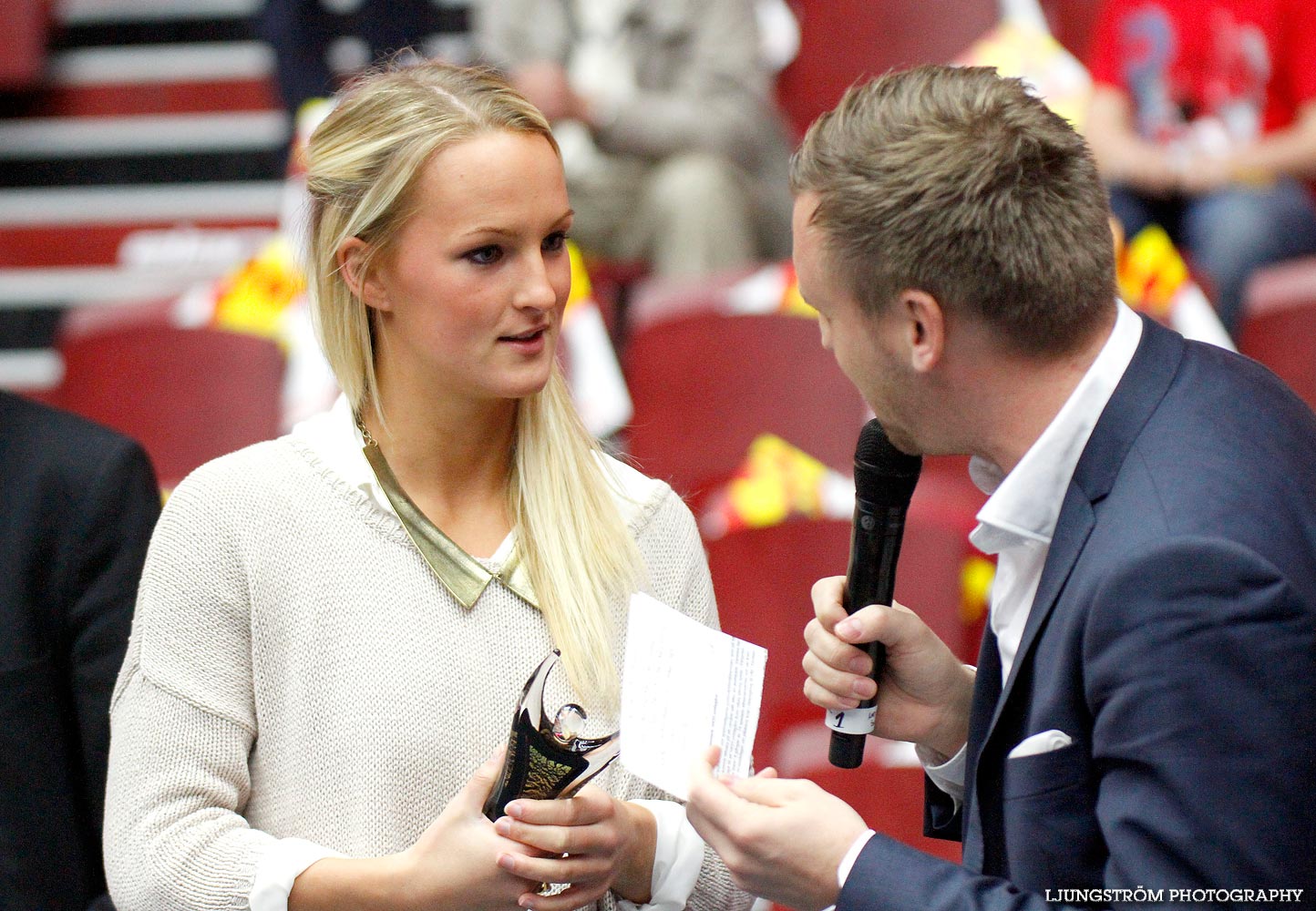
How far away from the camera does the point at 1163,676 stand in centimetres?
102

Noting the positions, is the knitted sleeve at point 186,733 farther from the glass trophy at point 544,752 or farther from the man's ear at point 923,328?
the man's ear at point 923,328

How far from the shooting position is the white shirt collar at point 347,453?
4.97ft

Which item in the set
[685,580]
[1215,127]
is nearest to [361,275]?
[685,580]

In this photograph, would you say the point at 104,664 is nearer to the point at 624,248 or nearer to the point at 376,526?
the point at 376,526

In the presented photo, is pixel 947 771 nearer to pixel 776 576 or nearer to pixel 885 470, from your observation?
pixel 885 470

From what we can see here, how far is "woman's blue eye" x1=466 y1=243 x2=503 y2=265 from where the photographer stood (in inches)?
57.9

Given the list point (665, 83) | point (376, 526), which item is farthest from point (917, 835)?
point (665, 83)

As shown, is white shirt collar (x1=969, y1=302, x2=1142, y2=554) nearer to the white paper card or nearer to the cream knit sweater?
the white paper card

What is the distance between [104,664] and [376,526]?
0.37m

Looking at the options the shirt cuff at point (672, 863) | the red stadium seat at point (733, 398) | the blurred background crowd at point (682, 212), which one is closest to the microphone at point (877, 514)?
the shirt cuff at point (672, 863)

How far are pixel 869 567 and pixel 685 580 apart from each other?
0.89 feet

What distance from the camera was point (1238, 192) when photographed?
122 inches

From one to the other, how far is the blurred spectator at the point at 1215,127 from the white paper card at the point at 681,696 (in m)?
2.13

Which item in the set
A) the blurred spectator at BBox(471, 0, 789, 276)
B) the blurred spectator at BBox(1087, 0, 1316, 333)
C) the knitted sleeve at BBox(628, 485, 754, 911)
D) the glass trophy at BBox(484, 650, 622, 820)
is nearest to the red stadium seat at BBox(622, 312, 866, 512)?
the blurred spectator at BBox(471, 0, 789, 276)
